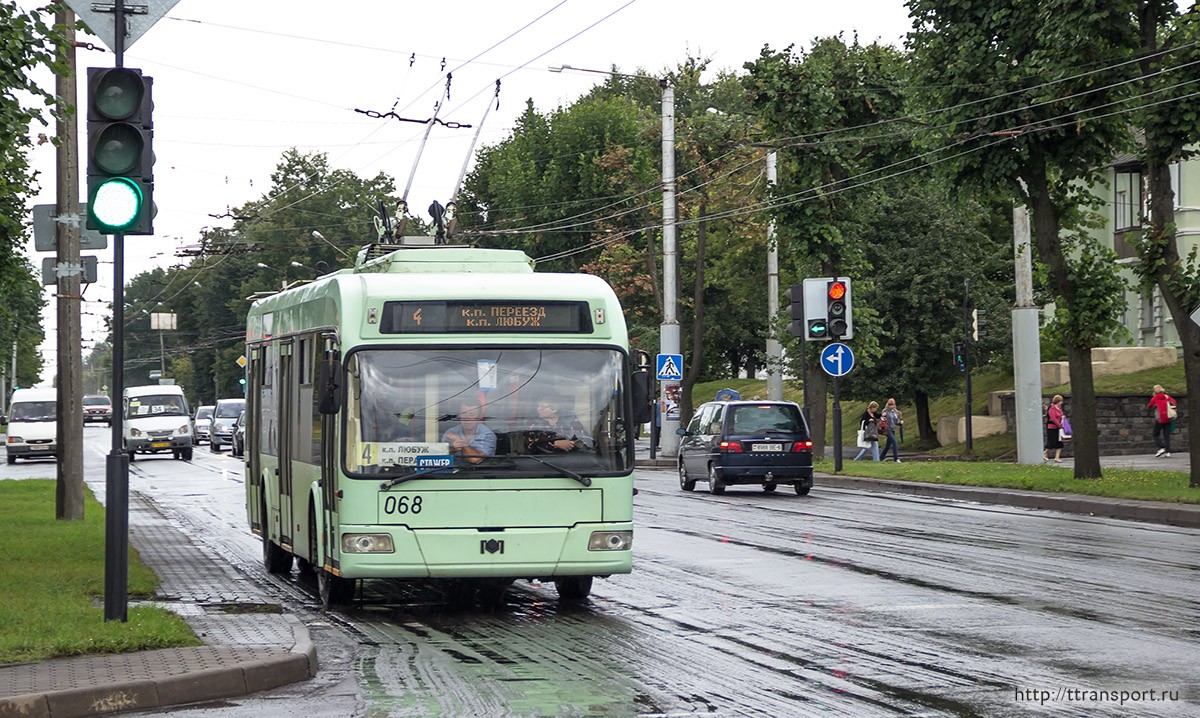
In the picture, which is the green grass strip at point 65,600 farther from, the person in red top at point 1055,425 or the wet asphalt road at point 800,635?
the person in red top at point 1055,425

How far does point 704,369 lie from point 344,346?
6434cm

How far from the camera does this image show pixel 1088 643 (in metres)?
10.6

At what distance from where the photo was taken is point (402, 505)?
12570 mm

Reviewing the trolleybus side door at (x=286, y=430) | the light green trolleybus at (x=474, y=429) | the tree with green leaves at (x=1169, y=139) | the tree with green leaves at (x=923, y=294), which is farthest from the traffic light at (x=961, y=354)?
the light green trolleybus at (x=474, y=429)

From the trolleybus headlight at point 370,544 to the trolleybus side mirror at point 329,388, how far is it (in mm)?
955

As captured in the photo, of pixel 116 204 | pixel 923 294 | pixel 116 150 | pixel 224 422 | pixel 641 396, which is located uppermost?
pixel 923 294

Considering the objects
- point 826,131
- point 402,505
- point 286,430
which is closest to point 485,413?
point 402,505

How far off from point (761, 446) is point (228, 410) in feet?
133

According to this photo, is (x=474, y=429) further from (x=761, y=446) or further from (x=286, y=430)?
(x=761, y=446)

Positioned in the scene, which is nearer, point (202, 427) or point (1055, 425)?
point (1055, 425)

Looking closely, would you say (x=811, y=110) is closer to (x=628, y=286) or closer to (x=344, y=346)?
(x=628, y=286)

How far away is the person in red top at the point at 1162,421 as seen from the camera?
40.7 metres

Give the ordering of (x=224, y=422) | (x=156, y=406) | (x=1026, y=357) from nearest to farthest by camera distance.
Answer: (x=1026, y=357) < (x=156, y=406) < (x=224, y=422)

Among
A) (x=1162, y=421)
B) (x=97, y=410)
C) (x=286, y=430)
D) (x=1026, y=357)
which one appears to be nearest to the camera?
(x=286, y=430)
